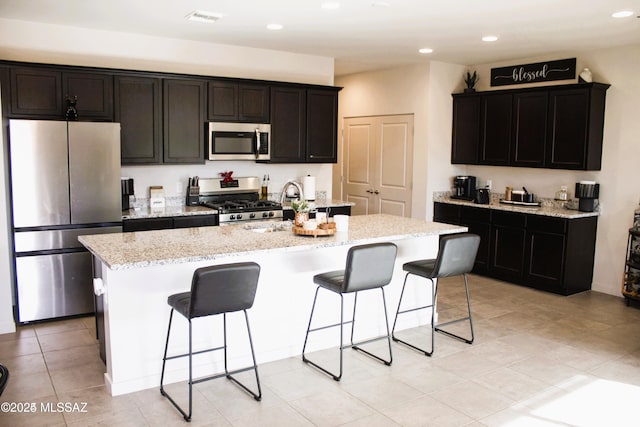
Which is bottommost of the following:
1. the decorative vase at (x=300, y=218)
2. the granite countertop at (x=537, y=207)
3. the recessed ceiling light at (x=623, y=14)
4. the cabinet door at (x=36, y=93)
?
the granite countertop at (x=537, y=207)

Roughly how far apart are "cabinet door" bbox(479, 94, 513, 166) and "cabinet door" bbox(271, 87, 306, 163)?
2.32 meters

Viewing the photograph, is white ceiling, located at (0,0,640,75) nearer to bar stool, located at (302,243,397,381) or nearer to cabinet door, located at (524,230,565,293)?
bar stool, located at (302,243,397,381)

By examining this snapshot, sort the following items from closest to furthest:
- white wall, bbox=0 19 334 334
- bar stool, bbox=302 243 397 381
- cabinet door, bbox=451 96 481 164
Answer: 1. bar stool, bbox=302 243 397 381
2. white wall, bbox=0 19 334 334
3. cabinet door, bbox=451 96 481 164

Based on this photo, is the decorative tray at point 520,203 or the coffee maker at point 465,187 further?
the coffee maker at point 465,187

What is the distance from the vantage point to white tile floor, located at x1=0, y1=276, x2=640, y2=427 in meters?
3.26

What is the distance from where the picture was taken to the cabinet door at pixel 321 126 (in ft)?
21.7

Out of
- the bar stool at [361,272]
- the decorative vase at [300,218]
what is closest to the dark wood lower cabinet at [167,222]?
the decorative vase at [300,218]

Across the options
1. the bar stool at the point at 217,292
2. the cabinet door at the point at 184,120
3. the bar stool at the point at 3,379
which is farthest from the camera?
the cabinet door at the point at 184,120

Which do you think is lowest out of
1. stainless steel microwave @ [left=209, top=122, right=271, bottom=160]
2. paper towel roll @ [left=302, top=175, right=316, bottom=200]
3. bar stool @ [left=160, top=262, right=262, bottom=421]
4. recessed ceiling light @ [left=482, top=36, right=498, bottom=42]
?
bar stool @ [left=160, top=262, right=262, bottom=421]

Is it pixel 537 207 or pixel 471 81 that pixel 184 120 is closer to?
pixel 471 81

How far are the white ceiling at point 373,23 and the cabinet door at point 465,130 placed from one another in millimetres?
783

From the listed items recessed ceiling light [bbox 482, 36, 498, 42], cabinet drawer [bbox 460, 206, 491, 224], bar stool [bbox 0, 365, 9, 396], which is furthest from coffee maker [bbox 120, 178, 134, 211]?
cabinet drawer [bbox 460, 206, 491, 224]

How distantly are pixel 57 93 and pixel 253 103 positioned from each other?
200cm

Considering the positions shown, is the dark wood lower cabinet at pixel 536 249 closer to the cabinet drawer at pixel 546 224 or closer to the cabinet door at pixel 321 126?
the cabinet drawer at pixel 546 224
